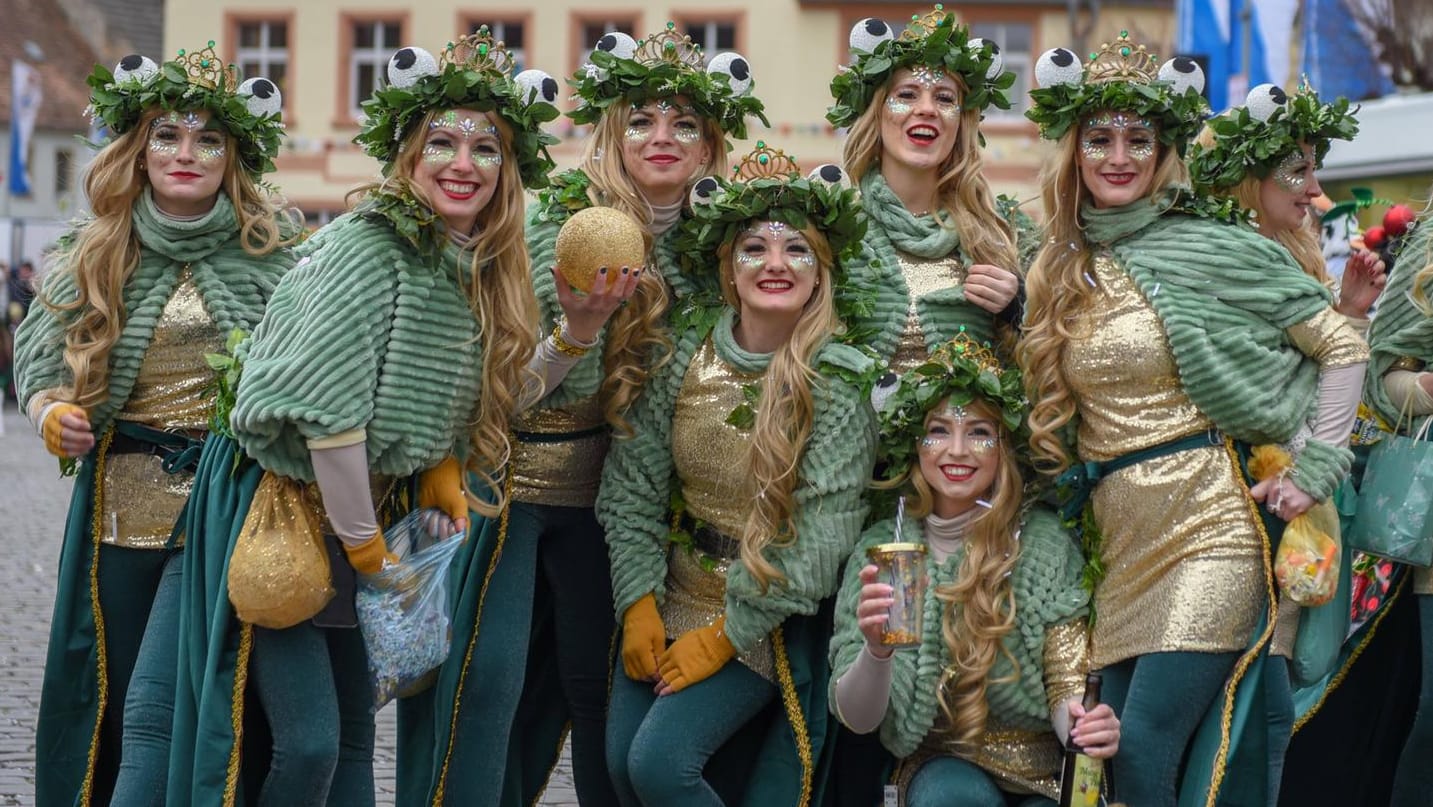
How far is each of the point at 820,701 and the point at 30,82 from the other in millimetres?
32293

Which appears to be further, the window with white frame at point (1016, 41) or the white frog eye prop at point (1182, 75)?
the window with white frame at point (1016, 41)

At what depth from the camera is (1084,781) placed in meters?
5.10

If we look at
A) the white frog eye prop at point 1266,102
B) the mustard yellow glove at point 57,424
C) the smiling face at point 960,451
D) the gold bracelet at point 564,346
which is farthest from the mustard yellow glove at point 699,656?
the white frog eye prop at point 1266,102

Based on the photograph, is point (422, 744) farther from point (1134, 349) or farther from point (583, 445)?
point (1134, 349)

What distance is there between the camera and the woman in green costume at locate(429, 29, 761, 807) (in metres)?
5.59

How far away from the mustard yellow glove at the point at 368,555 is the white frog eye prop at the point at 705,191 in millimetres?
1263

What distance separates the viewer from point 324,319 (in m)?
4.83

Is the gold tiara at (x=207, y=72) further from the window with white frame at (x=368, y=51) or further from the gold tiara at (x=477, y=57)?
the window with white frame at (x=368, y=51)

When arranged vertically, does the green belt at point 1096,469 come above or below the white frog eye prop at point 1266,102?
below

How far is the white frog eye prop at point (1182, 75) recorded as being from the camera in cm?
545

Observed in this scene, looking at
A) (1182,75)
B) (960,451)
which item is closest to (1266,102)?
(1182,75)

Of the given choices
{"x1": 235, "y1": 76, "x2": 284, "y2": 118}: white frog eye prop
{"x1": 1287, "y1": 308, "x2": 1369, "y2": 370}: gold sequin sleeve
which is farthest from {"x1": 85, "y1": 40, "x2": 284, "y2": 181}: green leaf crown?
{"x1": 1287, "y1": 308, "x2": 1369, "y2": 370}: gold sequin sleeve

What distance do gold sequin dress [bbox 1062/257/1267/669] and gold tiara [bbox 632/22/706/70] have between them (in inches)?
53.7

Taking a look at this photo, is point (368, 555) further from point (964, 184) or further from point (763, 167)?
point (964, 184)
